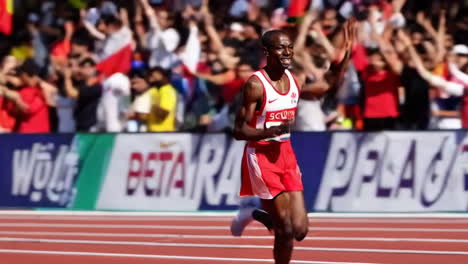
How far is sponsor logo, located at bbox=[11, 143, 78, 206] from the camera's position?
1780 centimetres

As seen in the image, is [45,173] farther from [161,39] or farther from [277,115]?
[277,115]

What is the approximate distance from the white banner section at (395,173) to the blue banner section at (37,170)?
13.2 ft

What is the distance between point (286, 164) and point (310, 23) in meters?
7.69

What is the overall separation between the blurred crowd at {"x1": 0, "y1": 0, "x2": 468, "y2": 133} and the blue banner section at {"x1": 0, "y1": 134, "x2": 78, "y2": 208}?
29 centimetres

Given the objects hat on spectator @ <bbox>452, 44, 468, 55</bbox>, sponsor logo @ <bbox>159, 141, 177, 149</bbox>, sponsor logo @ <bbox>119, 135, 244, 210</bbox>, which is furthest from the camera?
sponsor logo @ <bbox>159, 141, 177, 149</bbox>

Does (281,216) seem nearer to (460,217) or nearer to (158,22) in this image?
(460,217)

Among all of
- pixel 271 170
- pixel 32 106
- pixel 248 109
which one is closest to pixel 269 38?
pixel 248 109

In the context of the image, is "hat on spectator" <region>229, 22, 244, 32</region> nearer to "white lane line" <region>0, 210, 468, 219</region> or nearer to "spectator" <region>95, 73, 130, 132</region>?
"spectator" <region>95, 73, 130, 132</region>

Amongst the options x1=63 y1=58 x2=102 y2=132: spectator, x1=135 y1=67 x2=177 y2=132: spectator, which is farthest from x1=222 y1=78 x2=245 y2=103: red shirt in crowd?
x1=63 y1=58 x2=102 y2=132: spectator

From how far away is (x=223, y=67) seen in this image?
16.5m

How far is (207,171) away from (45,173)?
9.20 feet

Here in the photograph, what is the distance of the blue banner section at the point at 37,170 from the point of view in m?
17.8

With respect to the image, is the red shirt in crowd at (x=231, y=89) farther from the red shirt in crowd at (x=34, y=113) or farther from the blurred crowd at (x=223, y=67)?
the red shirt in crowd at (x=34, y=113)

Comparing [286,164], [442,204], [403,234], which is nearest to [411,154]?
[442,204]
